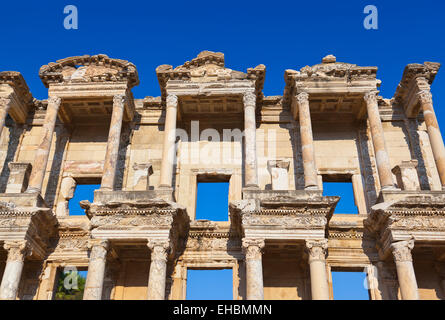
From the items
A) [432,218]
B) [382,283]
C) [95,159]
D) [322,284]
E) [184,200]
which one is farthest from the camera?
[95,159]

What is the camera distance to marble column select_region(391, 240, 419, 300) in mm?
12445

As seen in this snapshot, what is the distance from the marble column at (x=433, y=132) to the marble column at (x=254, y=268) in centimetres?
681

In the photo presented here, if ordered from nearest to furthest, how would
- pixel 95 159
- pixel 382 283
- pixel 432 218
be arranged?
1. pixel 432 218
2. pixel 382 283
3. pixel 95 159

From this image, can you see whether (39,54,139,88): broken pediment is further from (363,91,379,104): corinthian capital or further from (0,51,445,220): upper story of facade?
(363,91,379,104): corinthian capital

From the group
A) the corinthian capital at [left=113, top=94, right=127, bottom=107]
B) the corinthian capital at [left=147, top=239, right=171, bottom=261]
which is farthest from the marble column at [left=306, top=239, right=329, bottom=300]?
the corinthian capital at [left=113, top=94, right=127, bottom=107]

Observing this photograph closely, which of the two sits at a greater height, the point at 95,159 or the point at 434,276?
the point at 95,159

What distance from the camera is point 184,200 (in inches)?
656

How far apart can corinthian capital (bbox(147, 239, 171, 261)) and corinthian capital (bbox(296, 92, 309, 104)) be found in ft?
24.0

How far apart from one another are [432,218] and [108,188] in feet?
34.5

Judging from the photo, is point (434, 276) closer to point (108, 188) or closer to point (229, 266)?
point (229, 266)

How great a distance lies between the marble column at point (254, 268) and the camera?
1244 centimetres
